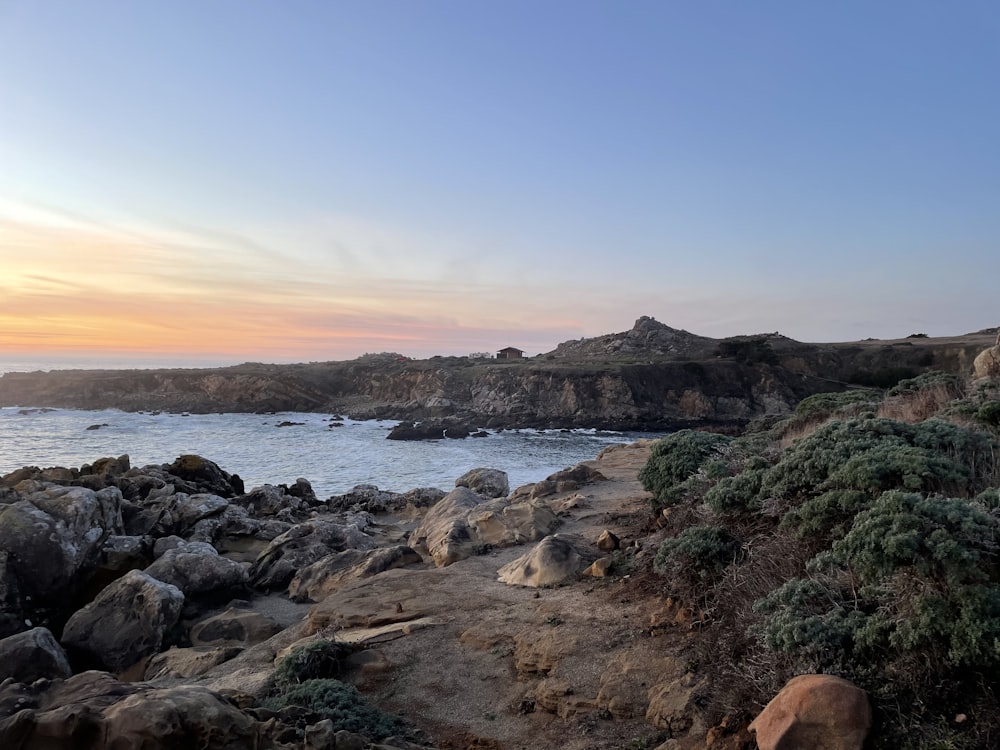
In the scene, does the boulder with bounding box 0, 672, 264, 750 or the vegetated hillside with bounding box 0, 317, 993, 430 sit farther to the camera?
the vegetated hillside with bounding box 0, 317, 993, 430

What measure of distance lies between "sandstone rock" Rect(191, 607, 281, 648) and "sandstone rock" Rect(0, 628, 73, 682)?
1.45m

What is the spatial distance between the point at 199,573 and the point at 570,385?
42106 millimetres

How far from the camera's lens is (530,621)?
623 centimetres

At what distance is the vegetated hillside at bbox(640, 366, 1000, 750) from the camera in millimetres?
3180

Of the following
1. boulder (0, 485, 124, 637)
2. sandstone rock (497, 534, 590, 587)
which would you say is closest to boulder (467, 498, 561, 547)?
sandstone rock (497, 534, 590, 587)

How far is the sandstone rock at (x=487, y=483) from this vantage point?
17.1m

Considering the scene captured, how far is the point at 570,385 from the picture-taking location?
5062cm

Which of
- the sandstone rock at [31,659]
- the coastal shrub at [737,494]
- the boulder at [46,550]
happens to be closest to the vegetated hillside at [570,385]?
the boulder at [46,550]

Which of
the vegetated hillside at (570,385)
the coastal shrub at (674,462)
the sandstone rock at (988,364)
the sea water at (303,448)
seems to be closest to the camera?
the coastal shrub at (674,462)

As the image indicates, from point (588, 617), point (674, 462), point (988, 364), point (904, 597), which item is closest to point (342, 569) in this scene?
point (588, 617)

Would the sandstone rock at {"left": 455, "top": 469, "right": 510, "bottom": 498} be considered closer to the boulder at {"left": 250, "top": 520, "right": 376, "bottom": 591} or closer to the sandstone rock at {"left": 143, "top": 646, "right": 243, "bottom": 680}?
the boulder at {"left": 250, "top": 520, "right": 376, "bottom": 591}

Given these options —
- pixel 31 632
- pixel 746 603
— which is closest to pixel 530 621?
pixel 746 603

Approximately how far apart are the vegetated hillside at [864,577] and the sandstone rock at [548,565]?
1.50m

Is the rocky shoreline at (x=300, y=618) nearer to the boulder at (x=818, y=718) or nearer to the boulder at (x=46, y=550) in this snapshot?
the boulder at (x=46, y=550)
